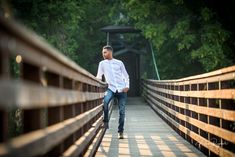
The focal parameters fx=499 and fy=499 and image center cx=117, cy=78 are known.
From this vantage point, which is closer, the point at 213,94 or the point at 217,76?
the point at 217,76

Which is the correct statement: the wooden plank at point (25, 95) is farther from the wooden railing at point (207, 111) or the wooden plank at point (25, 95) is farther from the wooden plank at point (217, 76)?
the wooden railing at point (207, 111)

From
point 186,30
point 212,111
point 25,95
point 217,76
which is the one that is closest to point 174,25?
point 186,30

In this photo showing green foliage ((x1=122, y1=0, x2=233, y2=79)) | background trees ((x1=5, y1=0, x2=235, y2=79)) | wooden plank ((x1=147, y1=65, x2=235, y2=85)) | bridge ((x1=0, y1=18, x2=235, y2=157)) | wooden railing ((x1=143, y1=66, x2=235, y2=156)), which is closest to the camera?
bridge ((x1=0, y1=18, x2=235, y2=157))

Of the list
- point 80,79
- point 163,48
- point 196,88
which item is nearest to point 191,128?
point 196,88

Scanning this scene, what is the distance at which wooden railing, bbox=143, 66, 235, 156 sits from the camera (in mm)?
5379

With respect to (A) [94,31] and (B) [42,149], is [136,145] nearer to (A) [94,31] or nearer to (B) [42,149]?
(B) [42,149]

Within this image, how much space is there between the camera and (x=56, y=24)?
667 inches

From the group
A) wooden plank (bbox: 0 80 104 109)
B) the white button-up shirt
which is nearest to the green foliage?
the white button-up shirt

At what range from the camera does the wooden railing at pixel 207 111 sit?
212 inches

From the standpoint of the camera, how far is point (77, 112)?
207 inches

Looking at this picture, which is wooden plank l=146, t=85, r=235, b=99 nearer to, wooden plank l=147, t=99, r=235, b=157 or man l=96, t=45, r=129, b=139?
wooden plank l=147, t=99, r=235, b=157

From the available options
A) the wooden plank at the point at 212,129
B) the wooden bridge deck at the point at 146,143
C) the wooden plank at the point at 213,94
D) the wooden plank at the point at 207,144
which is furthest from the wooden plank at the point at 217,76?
the wooden bridge deck at the point at 146,143

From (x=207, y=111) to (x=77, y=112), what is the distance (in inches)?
77.5

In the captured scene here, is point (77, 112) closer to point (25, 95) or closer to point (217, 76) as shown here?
point (217, 76)
